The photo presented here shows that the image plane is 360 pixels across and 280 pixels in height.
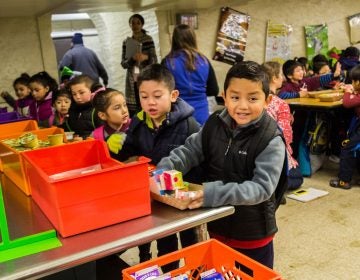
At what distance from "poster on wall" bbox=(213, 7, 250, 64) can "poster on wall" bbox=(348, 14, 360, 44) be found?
2.19m

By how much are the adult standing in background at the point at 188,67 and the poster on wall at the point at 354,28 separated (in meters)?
4.40

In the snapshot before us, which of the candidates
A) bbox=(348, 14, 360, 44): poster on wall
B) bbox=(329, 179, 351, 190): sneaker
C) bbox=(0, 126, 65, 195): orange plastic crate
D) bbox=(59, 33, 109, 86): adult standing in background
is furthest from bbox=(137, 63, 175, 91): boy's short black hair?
bbox=(348, 14, 360, 44): poster on wall

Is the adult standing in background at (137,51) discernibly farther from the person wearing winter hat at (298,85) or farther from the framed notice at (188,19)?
the person wearing winter hat at (298,85)

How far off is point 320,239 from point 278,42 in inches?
154

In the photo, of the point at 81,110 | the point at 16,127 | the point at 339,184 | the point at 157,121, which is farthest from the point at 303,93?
the point at 16,127

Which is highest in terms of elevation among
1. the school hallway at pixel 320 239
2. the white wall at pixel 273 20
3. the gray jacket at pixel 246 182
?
the white wall at pixel 273 20

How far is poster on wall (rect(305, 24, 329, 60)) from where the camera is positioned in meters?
6.49

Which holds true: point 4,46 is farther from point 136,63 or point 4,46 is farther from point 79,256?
point 79,256

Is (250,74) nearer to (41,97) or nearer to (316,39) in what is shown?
(41,97)

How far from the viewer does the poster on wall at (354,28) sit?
6961 millimetres

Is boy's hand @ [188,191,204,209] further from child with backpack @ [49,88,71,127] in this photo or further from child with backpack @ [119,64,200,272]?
child with backpack @ [49,88,71,127]

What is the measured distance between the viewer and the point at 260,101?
1556 millimetres

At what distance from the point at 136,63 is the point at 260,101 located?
10.9 ft

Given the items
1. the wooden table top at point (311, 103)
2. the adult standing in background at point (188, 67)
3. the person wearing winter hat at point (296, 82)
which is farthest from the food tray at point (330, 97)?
the adult standing in background at point (188, 67)
